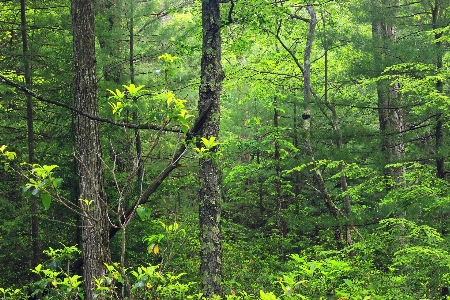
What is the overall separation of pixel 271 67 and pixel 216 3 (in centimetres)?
640

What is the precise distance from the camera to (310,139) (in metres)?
8.70

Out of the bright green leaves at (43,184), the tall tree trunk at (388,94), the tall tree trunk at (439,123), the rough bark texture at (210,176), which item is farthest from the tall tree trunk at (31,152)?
the tall tree trunk at (439,123)

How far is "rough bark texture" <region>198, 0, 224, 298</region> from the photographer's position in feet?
18.1

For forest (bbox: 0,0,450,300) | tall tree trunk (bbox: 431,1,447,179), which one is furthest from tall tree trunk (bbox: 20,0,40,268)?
tall tree trunk (bbox: 431,1,447,179)

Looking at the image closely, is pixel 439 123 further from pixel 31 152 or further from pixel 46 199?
pixel 31 152

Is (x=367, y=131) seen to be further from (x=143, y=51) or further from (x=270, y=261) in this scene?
(x=143, y=51)

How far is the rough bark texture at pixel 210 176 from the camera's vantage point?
18.1ft

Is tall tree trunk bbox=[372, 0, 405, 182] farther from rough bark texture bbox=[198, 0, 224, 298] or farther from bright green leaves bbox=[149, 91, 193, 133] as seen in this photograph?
bright green leaves bbox=[149, 91, 193, 133]

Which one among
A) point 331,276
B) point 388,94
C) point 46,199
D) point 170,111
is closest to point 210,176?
point 331,276

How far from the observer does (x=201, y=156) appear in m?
2.88

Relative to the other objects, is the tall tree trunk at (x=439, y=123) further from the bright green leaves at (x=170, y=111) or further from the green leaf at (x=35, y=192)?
the green leaf at (x=35, y=192)

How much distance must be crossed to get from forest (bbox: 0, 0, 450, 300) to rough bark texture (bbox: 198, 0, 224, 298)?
22mm

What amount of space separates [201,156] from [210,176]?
2759 mm

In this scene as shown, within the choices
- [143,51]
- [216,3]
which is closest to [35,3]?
[143,51]
